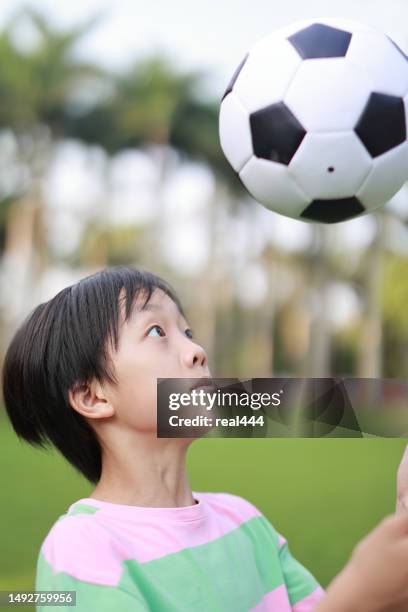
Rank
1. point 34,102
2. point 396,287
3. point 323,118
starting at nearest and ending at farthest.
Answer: point 323,118 < point 34,102 < point 396,287

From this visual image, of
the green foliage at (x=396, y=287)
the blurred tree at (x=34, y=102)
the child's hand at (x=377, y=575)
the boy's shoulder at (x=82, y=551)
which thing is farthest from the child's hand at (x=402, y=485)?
the green foliage at (x=396, y=287)

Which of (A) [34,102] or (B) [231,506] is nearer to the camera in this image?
(B) [231,506]

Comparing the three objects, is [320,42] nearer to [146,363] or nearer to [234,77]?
[234,77]

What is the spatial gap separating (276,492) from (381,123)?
5710mm

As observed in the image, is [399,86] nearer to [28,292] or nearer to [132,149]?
[28,292]

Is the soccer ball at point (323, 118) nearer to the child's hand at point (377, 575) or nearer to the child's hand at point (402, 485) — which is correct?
the child's hand at point (402, 485)

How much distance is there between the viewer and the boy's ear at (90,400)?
72.9 inches

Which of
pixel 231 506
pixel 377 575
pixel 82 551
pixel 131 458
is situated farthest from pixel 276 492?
pixel 377 575

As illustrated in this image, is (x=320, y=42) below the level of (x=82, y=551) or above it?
above

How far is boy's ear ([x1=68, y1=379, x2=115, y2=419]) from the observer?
1.85 metres

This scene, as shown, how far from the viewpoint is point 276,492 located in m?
7.61

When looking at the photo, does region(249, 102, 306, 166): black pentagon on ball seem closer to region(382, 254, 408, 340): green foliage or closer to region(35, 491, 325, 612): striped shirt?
region(35, 491, 325, 612): striped shirt

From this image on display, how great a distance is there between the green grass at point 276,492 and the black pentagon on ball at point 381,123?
135 centimetres

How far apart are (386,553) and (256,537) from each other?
2.28 feet
